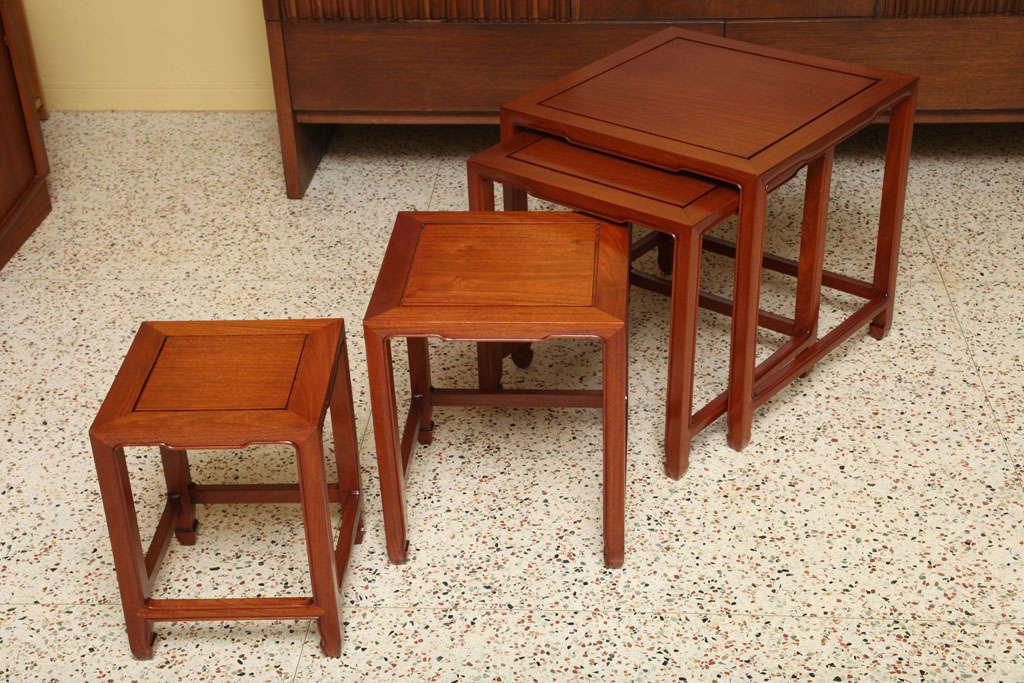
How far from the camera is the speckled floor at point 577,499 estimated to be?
5.36 feet

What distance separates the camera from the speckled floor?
1633mm

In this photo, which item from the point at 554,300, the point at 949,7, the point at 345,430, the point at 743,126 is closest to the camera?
the point at 554,300

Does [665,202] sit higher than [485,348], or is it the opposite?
[665,202]

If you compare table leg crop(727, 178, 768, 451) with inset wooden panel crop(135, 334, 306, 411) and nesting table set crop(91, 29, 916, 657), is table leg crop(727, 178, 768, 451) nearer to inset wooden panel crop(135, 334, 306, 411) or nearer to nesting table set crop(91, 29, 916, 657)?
nesting table set crop(91, 29, 916, 657)

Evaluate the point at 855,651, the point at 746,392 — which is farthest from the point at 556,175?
the point at 855,651

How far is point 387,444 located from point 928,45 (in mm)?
1706

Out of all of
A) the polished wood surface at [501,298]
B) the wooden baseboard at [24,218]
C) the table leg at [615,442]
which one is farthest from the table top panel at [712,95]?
the wooden baseboard at [24,218]

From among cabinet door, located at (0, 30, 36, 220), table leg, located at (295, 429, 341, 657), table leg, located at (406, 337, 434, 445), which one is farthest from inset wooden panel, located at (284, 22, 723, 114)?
table leg, located at (295, 429, 341, 657)

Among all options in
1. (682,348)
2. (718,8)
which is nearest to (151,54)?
(718,8)

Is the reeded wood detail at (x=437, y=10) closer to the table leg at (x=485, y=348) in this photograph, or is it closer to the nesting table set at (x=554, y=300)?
the nesting table set at (x=554, y=300)

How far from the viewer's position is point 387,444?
1.69 meters

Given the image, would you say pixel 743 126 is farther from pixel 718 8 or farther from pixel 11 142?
pixel 11 142

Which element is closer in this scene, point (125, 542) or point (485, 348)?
point (125, 542)

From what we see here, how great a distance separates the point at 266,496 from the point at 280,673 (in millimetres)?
313
